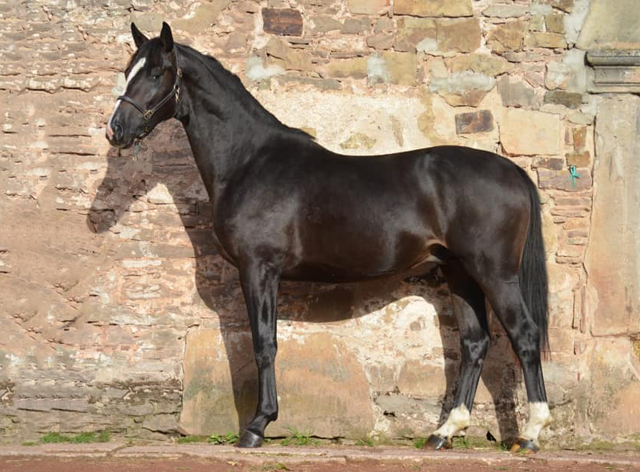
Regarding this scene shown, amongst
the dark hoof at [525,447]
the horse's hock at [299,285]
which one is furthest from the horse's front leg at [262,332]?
the dark hoof at [525,447]

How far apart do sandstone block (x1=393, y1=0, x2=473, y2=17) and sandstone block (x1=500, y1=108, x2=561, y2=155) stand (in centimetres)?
85

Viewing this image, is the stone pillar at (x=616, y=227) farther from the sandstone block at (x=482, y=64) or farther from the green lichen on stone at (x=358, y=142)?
the green lichen on stone at (x=358, y=142)

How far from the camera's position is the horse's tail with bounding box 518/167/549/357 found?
5.64 metres

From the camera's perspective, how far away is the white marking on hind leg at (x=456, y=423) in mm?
5715

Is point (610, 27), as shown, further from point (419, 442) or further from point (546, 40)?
point (419, 442)

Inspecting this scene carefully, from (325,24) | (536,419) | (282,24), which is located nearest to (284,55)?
(282,24)

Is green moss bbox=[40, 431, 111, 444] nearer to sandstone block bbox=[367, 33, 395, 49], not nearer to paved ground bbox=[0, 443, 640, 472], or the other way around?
paved ground bbox=[0, 443, 640, 472]

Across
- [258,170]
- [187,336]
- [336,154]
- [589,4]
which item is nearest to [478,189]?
[336,154]

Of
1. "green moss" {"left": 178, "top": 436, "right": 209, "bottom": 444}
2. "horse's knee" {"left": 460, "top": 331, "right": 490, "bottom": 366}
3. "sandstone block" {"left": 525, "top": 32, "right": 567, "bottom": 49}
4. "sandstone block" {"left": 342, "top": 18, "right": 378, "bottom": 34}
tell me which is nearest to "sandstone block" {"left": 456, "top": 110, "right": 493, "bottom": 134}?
"sandstone block" {"left": 525, "top": 32, "right": 567, "bottom": 49}

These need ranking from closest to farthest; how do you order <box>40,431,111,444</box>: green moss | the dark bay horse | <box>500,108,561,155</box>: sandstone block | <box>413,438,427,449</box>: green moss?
the dark bay horse, <box>413,438,427,449</box>: green moss, <box>40,431,111,444</box>: green moss, <box>500,108,561,155</box>: sandstone block

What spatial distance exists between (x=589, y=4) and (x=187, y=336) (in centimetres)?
372

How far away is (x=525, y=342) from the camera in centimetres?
544

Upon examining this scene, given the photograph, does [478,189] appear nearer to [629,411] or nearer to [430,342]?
[430,342]

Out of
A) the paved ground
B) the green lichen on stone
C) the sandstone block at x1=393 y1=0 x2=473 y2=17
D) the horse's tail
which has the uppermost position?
the sandstone block at x1=393 y1=0 x2=473 y2=17
